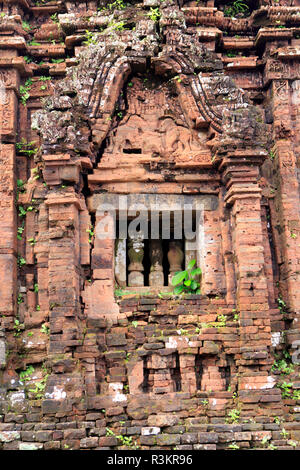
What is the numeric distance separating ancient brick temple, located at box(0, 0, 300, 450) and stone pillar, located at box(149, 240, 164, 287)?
0.08ft

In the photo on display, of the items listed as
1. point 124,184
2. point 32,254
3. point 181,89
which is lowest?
point 32,254

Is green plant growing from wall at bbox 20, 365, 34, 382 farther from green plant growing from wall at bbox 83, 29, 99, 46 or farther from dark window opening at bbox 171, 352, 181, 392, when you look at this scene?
green plant growing from wall at bbox 83, 29, 99, 46

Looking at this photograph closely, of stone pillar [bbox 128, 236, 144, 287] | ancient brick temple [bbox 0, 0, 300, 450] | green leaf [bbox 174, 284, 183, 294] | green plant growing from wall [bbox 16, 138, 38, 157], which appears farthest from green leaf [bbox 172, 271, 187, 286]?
green plant growing from wall [bbox 16, 138, 38, 157]

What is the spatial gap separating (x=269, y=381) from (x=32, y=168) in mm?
5922

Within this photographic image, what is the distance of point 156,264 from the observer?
11.8 meters

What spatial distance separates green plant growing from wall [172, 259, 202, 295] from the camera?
11.4 m

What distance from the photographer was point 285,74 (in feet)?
40.8

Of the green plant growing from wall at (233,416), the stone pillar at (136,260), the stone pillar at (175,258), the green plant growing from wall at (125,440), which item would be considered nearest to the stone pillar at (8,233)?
the stone pillar at (136,260)

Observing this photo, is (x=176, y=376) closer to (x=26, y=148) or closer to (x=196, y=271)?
(x=196, y=271)

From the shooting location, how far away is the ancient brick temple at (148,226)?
1007 cm

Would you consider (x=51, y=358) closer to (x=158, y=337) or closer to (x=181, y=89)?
(x=158, y=337)
